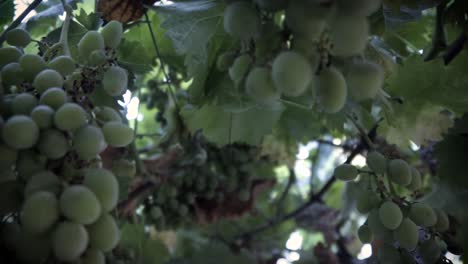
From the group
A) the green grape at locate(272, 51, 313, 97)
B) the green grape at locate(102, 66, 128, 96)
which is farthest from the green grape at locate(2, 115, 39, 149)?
the green grape at locate(272, 51, 313, 97)

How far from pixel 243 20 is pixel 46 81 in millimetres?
304

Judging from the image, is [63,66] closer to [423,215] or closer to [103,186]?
[103,186]

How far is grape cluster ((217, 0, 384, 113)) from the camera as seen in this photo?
0.58 m

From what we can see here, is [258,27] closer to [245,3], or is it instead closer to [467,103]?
[245,3]

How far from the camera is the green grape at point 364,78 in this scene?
65 cm

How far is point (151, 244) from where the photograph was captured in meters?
1.59

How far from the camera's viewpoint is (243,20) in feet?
2.08

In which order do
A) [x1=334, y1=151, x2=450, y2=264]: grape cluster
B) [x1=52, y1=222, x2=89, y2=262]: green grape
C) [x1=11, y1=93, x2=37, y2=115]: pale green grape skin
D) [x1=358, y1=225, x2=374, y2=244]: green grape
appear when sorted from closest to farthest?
[x1=52, y1=222, x2=89, y2=262]: green grape → [x1=11, y1=93, x2=37, y2=115]: pale green grape skin → [x1=334, y1=151, x2=450, y2=264]: grape cluster → [x1=358, y1=225, x2=374, y2=244]: green grape

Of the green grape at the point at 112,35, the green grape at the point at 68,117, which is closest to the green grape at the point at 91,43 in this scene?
the green grape at the point at 112,35

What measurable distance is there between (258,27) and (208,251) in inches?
28.6

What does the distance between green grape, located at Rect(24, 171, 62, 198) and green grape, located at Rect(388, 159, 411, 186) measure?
1.99 feet

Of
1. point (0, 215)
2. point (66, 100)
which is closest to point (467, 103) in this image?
point (66, 100)

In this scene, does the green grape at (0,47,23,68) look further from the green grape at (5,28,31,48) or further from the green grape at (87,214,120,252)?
the green grape at (87,214,120,252)

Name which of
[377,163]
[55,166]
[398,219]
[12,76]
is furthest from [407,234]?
[12,76]
